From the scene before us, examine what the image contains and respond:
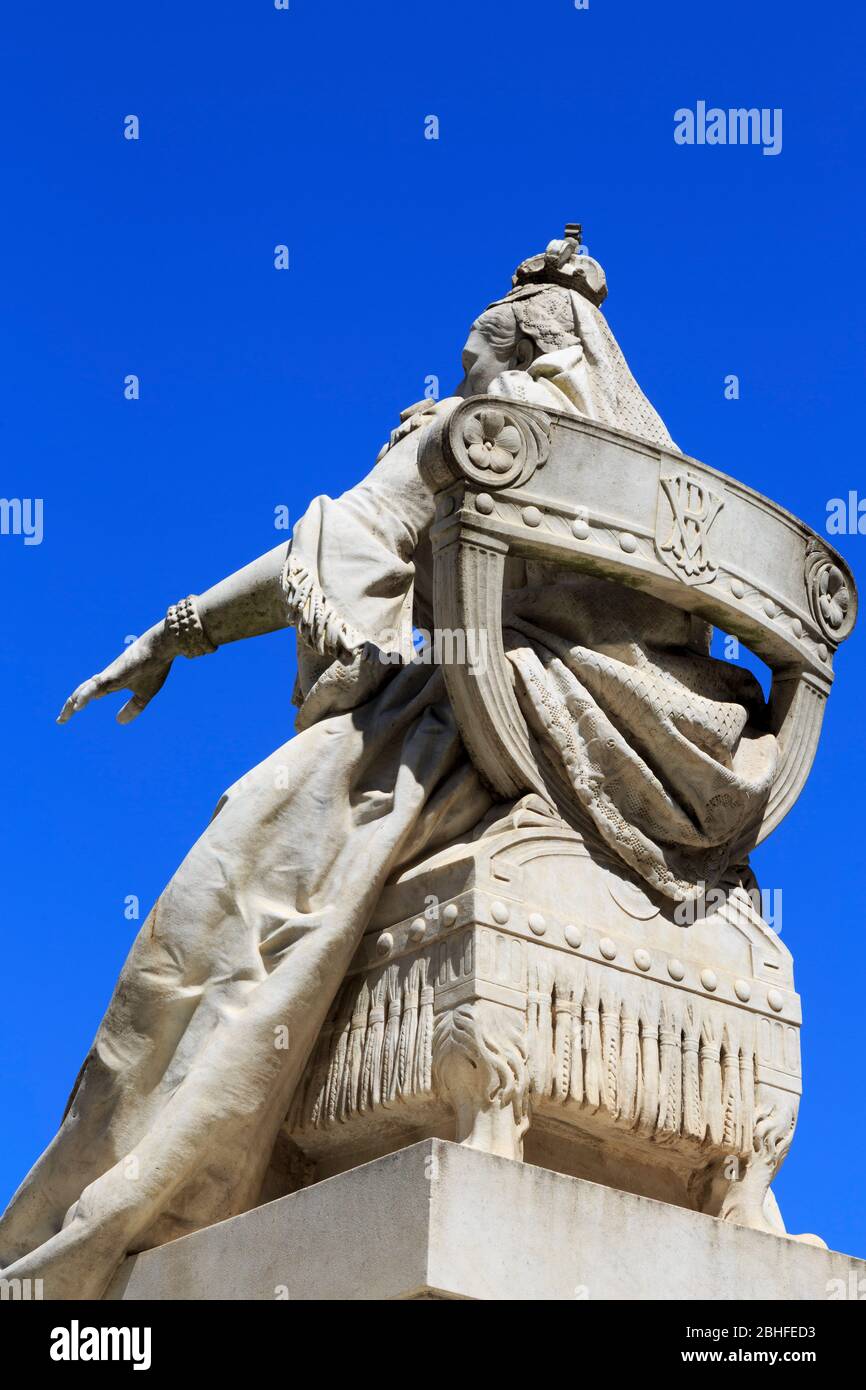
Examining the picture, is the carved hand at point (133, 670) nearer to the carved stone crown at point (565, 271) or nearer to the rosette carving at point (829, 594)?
the carved stone crown at point (565, 271)

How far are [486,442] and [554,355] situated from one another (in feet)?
2.73

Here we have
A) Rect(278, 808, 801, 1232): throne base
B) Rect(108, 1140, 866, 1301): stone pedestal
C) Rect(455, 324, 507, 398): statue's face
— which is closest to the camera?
Rect(108, 1140, 866, 1301): stone pedestal

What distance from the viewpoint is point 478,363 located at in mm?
7598

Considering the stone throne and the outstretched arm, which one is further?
the outstretched arm

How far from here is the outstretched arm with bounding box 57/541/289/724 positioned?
7672 millimetres

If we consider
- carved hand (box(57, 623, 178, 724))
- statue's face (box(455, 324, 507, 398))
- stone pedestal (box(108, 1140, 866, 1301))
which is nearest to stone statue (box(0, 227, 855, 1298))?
stone pedestal (box(108, 1140, 866, 1301))

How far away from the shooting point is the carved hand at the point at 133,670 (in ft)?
25.7

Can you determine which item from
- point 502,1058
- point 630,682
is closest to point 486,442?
point 630,682

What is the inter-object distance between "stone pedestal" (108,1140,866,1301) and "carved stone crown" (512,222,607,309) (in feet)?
10.3

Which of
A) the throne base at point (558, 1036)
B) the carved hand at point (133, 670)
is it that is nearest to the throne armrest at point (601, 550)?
the throne base at point (558, 1036)

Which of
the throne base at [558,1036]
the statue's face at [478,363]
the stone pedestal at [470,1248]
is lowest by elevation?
the stone pedestal at [470,1248]

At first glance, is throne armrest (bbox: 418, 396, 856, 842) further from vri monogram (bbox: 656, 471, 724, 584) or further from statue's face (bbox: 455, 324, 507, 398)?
statue's face (bbox: 455, 324, 507, 398)

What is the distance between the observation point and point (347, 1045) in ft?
21.6
